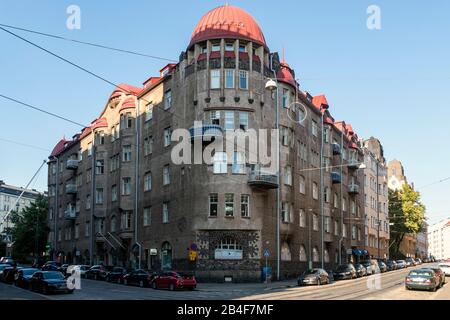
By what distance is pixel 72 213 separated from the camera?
231 ft

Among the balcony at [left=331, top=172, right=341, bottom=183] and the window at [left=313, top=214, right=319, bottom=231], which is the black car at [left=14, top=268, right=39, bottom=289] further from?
the balcony at [left=331, top=172, right=341, bottom=183]

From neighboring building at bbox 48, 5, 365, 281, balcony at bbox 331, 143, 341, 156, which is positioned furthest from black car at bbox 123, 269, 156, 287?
balcony at bbox 331, 143, 341, 156

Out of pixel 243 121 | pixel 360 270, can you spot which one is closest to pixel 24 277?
pixel 243 121

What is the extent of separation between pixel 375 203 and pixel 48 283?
69.9 m

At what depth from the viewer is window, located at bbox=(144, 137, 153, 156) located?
174 feet

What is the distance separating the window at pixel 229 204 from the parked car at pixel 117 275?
32.8ft

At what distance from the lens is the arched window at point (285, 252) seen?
48.0 meters

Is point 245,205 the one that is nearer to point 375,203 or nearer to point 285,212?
point 285,212

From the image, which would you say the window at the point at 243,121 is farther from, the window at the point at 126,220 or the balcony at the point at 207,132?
the window at the point at 126,220

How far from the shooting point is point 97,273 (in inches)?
1913

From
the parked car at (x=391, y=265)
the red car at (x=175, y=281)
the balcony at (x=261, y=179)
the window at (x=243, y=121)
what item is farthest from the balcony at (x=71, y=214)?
the parked car at (x=391, y=265)

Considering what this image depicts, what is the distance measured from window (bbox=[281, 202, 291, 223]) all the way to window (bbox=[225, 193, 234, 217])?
250 inches

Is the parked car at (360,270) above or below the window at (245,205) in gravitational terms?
below
